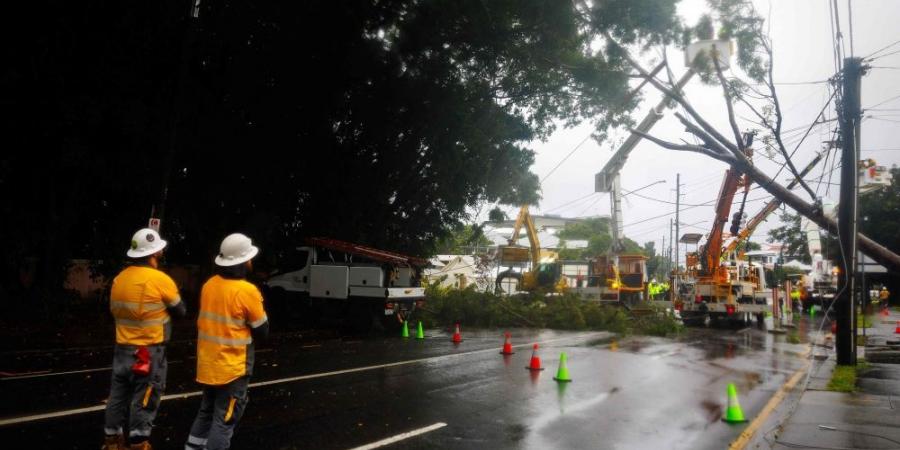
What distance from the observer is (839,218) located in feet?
42.2

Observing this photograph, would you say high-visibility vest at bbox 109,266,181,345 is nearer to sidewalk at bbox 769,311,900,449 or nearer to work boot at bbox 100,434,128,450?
work boot at bbox 100,434,128,450

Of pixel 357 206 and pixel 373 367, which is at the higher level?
pixel 357 206

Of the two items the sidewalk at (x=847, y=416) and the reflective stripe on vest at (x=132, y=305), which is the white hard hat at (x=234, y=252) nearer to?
the reflective stripe on vest at (x=132, y=305)

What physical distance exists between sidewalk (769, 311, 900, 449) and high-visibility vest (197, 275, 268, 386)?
5392 millimetres

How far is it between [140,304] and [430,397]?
4648mm

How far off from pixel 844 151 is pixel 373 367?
10.0 meters

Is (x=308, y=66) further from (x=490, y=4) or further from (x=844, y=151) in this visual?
(x=844, y=151)

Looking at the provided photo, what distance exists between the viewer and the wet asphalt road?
664cm

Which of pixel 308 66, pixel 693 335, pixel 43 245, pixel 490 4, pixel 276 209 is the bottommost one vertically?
pixel 693 335

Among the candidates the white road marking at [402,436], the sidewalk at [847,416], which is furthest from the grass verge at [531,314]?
the white road marking at [402,436]

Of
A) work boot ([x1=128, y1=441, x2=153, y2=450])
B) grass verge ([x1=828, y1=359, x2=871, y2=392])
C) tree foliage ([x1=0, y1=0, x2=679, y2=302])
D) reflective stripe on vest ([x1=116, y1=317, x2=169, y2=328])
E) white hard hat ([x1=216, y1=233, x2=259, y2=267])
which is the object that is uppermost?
tree foliage ([x1=0, y1=0, x2=679, y2=302])

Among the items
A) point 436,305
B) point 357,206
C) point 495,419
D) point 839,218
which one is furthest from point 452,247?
point 495,419

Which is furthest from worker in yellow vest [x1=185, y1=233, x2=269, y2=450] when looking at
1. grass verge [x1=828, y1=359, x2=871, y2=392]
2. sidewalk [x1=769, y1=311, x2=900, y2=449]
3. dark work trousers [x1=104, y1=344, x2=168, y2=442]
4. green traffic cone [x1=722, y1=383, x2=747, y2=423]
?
grass verge [x1=828, y1=359, x2=871, y2=392]

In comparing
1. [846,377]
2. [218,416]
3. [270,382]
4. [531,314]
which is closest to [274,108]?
[270,382]
